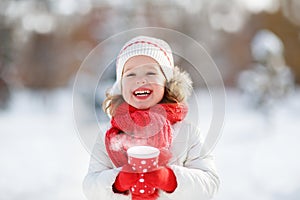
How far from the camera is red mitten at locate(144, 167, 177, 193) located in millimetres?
1053

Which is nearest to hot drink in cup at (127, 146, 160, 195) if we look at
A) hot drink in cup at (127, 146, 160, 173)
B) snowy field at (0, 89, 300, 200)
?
hot drink in cup at (127, 146, 160, 173)

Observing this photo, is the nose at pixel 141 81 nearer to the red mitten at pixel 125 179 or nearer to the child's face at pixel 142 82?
the child's face at pixel 142 82

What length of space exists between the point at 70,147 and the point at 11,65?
393 centimetres

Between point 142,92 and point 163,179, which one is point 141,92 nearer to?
point 142,92

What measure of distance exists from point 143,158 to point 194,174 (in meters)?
0.17

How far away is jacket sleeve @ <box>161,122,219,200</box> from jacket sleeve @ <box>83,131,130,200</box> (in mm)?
123

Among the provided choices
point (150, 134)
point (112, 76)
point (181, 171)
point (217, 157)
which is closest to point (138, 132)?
point (150, 134)

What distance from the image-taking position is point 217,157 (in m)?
4.17

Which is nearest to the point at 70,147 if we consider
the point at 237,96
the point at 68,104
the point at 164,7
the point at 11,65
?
the point at 11,65

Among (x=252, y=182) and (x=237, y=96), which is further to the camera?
(x=237, y=96)

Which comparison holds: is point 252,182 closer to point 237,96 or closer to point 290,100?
point 290,100

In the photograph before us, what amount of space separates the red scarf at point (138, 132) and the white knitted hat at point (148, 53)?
10 cm

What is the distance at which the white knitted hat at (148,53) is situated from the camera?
1.17 meters

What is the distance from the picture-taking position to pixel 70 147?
204 inches
